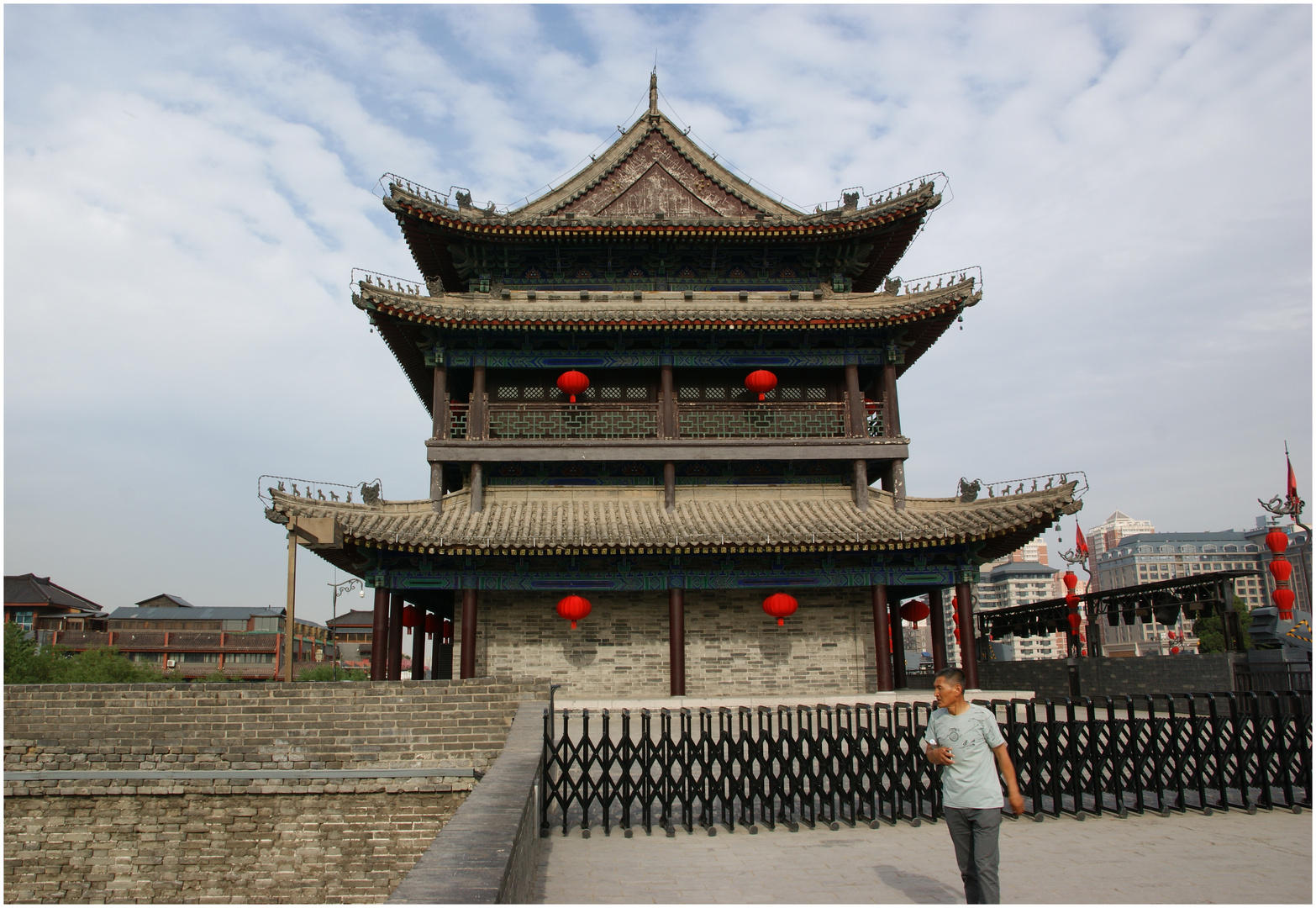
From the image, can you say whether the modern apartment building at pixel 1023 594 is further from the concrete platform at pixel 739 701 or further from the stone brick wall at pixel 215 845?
the stone brick wall at pixel 215 845

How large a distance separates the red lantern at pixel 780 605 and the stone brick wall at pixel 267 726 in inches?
221

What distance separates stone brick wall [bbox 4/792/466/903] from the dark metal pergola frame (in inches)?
595

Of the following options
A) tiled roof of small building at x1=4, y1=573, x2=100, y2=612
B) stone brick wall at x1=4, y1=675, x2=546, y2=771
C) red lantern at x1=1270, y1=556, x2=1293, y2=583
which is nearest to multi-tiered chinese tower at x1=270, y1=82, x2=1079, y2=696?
stone brick wall at x1=4, y1=675, x2=546, y2=771

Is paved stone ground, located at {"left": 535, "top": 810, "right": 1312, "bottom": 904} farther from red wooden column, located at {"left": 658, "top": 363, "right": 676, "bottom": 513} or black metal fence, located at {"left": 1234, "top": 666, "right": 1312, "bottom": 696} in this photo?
red wooden column, located at {"left": 658, "top": 363, "right": 676, "bottom": 513}

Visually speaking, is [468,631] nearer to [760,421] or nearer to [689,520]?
[689,520]

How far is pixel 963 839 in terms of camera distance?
4.83 m

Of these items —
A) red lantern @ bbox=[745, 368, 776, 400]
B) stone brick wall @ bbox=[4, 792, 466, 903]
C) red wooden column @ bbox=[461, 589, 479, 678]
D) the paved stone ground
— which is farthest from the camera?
red lantern @ bbox=[745, 368, 776, 400]

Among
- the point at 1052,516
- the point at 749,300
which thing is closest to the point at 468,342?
the point at 749,300

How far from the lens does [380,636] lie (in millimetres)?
14602

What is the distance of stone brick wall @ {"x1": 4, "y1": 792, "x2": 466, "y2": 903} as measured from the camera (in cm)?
1005

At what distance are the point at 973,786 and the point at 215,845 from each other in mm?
9578

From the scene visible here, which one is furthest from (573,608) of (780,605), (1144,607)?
(1144,607)

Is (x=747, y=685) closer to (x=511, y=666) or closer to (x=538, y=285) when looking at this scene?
(x=511, y=666)

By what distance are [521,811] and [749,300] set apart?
14124 millimetres
